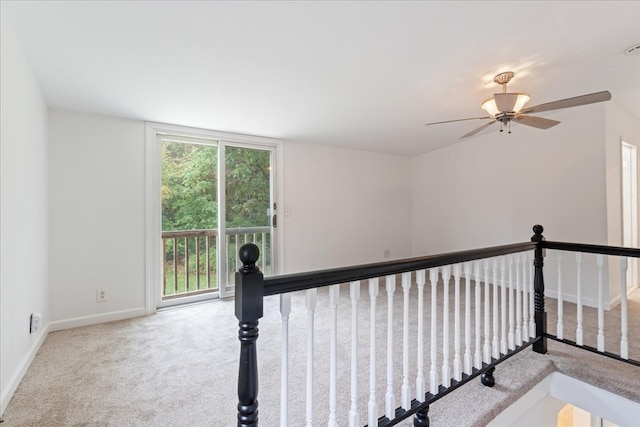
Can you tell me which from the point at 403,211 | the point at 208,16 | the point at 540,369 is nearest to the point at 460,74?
the point at 208,16

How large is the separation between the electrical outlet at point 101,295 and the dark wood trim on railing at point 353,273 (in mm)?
2662

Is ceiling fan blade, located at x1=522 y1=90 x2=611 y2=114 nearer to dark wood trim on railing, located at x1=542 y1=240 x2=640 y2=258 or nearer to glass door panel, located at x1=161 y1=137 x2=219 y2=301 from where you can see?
dark wood trim on railing, located at x1=542 y1=240 x2=640 y2=258

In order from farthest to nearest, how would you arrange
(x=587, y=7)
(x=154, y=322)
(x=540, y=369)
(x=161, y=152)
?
(x=161, y=152) → (x=154, y=322) → (x=540, y=369) → (x=587, y=7)

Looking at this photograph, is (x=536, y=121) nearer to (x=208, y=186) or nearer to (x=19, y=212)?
(x=208, y=186)

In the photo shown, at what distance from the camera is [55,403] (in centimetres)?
170

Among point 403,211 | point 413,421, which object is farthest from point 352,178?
point 413,421

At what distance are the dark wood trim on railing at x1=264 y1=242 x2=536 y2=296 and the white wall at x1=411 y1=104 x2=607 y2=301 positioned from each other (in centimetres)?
257

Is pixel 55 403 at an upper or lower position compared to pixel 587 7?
lower

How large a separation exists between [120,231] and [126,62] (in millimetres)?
1623

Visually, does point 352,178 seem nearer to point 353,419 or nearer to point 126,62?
point 126,62

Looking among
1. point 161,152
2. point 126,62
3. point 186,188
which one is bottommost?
point 186,188

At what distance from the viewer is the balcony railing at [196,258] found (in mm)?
3543

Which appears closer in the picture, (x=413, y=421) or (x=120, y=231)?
(x=413, y=421)

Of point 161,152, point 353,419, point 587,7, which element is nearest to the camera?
point 353,419
